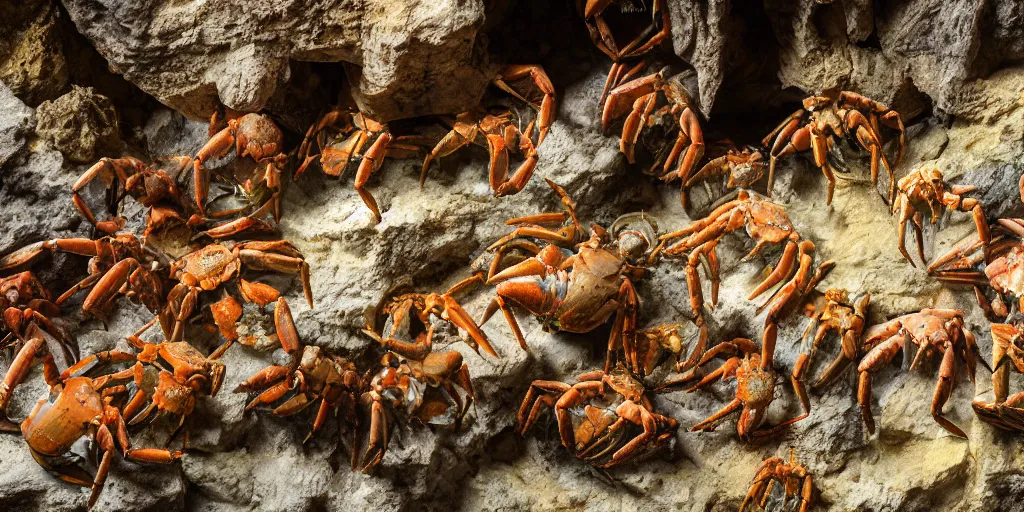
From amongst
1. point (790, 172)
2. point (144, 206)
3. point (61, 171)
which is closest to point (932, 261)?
point (790, 172)

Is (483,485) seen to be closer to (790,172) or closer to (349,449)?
(349,449)

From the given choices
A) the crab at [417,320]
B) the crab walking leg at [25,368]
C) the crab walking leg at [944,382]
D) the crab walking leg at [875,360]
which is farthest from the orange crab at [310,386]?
the crab walking leg at [944,382]

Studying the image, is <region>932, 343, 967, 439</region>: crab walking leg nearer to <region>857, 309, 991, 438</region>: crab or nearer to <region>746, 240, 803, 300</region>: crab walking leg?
<region>857, 309, 991, 438</region>: crab

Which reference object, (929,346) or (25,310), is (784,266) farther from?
(25,310)

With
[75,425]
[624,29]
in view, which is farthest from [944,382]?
[75,425]

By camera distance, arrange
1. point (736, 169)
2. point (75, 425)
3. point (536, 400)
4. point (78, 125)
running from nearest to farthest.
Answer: point (75, 425), point (536, 400), point (78, 125), point (736, 169)

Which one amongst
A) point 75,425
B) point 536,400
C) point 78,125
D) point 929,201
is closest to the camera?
point 75,425
